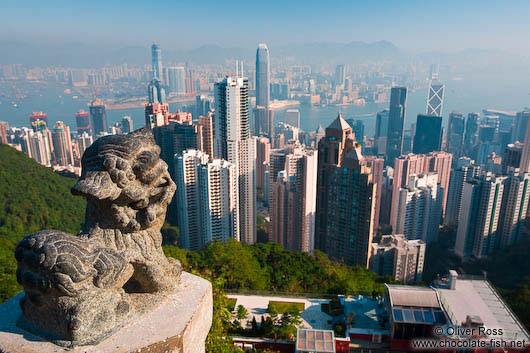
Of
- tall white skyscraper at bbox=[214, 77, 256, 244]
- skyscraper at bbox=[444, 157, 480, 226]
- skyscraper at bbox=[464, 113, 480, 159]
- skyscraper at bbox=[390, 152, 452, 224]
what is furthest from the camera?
skyscraper at bbox=[464, 113, 480, 159]

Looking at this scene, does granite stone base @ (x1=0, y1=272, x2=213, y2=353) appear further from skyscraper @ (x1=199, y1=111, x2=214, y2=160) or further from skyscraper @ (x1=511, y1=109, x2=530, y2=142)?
skyscraper @ (x1=511, y1=109, x2=530, y2=142)

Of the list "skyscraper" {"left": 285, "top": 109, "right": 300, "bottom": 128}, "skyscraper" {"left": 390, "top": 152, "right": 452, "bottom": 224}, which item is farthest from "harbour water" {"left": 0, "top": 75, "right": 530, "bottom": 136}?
"skyscraper" {"left": 390, "top": 152, "right": 452, "bottom": 224}

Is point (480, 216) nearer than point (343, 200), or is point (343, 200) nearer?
point (343, 200)

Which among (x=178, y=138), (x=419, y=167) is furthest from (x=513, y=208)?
(x=178, y=138)

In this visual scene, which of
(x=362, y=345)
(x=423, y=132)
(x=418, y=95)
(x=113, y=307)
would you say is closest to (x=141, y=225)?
(x=113, y=307)

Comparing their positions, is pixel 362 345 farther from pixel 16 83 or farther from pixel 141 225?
pixel 16 83

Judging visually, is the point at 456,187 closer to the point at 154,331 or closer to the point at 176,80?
the point at 154,331

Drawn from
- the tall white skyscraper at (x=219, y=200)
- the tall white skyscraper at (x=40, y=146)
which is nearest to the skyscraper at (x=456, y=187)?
the tall white skyscraper at (x=219, y=200)
